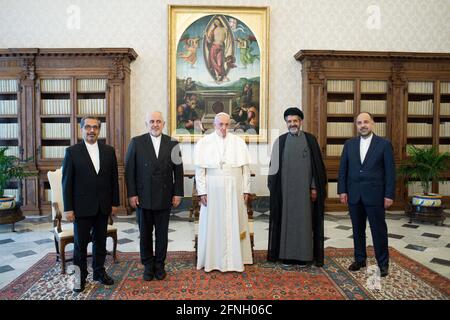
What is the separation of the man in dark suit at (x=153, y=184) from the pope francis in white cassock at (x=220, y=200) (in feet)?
1.17

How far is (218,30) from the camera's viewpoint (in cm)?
680

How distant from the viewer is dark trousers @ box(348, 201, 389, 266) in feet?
11.4

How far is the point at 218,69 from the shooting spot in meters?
6.84

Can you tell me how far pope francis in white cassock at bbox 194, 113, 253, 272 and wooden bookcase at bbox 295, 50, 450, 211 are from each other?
336 centimetres

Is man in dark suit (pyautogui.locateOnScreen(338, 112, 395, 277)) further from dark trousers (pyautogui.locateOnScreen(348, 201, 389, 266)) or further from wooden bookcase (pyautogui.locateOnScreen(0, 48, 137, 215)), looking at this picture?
wooden bookcase (pyautogui.locateOnScreen(0, 48, 137, 215))

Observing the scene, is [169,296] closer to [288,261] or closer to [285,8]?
[288,261]

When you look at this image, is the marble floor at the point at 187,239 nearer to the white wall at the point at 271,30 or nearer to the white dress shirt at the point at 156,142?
the white dress shirt at the point at 156,142

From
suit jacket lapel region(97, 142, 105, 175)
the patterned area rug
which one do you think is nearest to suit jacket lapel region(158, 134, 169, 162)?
suit jacket lapel region(97, 142, 105, 175)

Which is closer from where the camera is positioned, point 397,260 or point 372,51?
point 397,260
